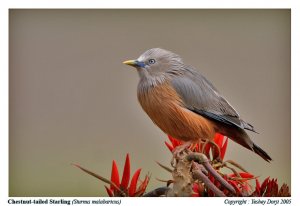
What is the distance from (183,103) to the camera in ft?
10.3

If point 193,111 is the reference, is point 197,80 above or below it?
above

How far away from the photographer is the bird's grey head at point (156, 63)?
304 cm

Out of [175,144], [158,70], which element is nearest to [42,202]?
[175,144]

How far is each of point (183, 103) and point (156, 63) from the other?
0.34 m

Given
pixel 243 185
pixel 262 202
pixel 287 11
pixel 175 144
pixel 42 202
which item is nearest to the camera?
pixel 243 185

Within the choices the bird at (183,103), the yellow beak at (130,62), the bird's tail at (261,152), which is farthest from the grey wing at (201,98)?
the yellow beak at (130,62)

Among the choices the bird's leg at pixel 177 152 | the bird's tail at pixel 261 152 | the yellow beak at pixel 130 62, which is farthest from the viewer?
the bird's tail at pixel 261 152

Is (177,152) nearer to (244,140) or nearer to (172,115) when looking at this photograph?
(172,115)

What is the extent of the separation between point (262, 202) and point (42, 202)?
57.7 inches

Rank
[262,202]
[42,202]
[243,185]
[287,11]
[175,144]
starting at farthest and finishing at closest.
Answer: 1. [287,11]
2. [42,202]
3. [175,144]
4. [262,202]
5. [243,185]

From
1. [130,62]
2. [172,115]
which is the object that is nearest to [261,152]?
[172,115]

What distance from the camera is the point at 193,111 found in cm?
316

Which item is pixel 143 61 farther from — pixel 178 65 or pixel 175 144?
pixel 175 144

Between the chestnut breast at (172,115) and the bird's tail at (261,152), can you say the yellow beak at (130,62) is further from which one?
the bird's tail at (261,152)
